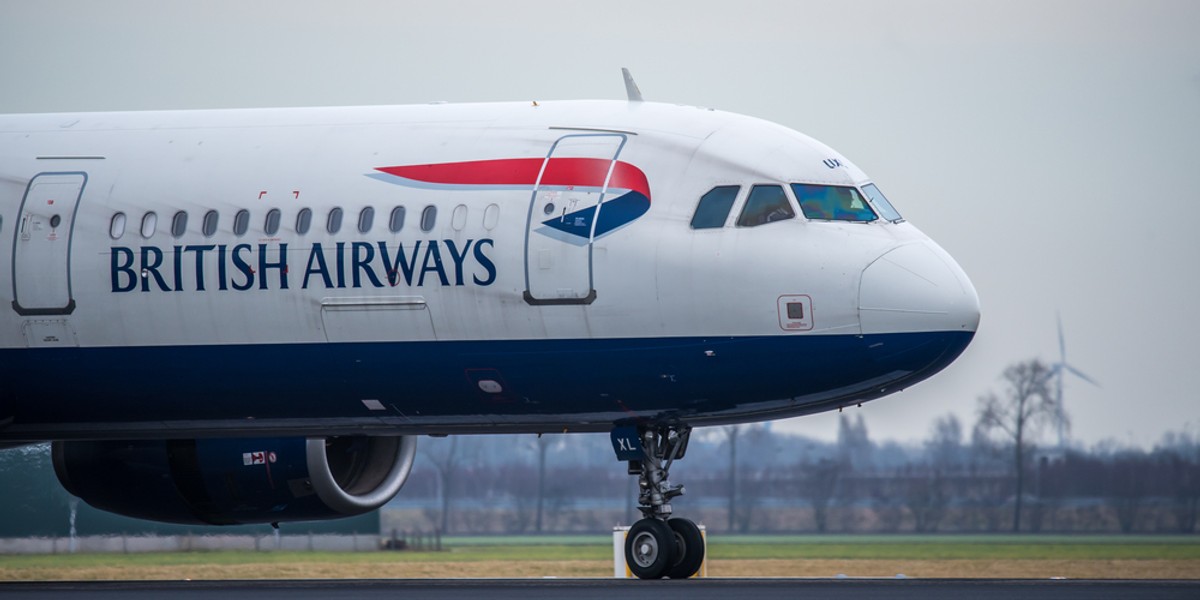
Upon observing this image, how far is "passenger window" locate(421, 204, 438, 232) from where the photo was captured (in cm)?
1980

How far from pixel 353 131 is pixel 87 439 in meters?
4.88

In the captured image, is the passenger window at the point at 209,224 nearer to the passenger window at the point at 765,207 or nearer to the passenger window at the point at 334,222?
the passenger window at the point at 334,222

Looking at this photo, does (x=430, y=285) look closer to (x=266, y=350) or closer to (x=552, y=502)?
(x=266, y=350)

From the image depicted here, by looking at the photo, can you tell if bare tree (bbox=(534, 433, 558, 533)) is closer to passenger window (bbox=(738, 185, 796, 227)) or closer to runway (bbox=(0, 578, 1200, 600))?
runway (bbox=(0, 578, 1200, 600))

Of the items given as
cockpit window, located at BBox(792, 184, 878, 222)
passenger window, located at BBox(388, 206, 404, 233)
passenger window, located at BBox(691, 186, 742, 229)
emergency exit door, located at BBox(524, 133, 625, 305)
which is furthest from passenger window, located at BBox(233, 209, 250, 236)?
cockpit window, located at BBox(792, 184, 878, 222)

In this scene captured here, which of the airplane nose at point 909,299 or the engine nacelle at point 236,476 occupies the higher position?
the airplane nose at point 909,299

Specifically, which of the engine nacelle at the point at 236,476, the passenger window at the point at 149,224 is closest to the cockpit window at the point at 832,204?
the engine nacelle at the point at 236,476

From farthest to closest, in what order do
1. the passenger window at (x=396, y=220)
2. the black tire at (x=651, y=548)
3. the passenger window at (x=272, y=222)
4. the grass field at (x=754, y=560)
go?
the grass field at (x=754, y=560) → the passenger window at (x=272, y=222) → the passenger window at (x=396, y=220) → the black tire at (x=651, y=548)

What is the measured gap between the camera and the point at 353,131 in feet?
68.8

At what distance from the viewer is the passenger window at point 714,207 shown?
19.1 meters

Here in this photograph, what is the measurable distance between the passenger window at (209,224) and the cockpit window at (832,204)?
6.23 m

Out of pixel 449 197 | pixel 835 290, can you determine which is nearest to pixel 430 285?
pixel 449 197

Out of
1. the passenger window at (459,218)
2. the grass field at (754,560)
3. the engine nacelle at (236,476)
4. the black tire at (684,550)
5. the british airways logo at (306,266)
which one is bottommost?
the grass field at (754,560)

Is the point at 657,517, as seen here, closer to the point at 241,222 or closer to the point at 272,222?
the point at 272,222
